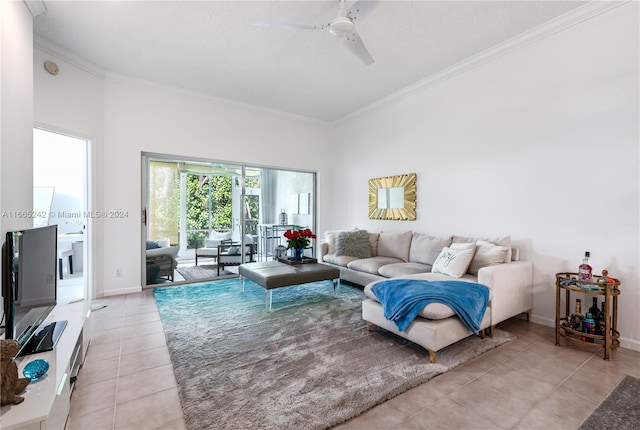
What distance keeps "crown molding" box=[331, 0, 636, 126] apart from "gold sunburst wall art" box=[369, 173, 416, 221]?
4.28ft

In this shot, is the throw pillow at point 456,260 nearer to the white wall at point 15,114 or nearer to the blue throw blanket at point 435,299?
the blue throw blanket at point 435,299

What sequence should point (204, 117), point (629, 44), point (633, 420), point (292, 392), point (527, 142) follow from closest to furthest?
point (633, 420) < point (292, 392) < point (629, 44) < point (527, 142) < point (204, 117)

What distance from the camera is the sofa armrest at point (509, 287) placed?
2689mm

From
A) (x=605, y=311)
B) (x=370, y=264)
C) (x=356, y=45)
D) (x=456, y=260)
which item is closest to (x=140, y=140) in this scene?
(x=356, y=45)

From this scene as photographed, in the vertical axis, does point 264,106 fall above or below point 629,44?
above

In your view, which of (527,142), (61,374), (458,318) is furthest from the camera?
(527,142)

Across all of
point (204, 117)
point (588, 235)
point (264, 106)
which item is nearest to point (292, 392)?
point (588, 235)

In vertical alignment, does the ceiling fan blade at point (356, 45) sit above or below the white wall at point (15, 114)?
above

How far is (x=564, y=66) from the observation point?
2.94 metres

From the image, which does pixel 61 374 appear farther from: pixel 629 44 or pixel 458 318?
pixel 629 44

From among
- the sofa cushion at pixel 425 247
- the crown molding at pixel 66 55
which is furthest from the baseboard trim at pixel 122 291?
the sofa cushion at pixel 425 247

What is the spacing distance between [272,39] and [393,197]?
114 inches

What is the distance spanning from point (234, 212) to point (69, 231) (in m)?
2.27

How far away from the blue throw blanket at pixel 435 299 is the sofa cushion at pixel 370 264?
138 cm
